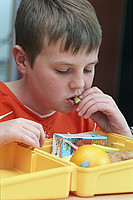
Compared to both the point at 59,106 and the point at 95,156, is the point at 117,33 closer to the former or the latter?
the point at 59,106

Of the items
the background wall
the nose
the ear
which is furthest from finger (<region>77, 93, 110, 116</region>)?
the background wall

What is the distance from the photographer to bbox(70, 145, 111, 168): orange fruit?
0.87m

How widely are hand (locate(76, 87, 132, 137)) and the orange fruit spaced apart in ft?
1.20

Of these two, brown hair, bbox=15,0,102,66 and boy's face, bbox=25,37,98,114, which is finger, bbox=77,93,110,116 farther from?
brown hair, bbox=15,0,102,66

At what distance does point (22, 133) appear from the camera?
0.91 meters

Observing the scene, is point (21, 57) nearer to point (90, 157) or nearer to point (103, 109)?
point (103, 109)

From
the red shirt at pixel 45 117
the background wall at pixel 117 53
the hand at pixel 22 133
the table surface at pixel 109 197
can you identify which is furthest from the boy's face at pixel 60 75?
the background wall at pixel 117 53

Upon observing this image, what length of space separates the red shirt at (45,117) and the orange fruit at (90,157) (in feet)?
1.50

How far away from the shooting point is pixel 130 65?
3908 mm

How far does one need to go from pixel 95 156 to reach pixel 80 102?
0.38 meters

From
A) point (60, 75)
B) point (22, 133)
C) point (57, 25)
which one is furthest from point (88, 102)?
point (22, 133)

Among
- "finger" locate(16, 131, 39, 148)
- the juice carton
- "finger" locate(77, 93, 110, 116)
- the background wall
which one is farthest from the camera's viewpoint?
the background wall

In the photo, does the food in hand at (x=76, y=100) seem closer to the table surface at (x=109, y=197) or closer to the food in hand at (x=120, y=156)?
the food in hand at (x=120, y=156)

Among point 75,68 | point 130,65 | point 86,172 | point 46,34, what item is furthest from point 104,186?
point 130,65
